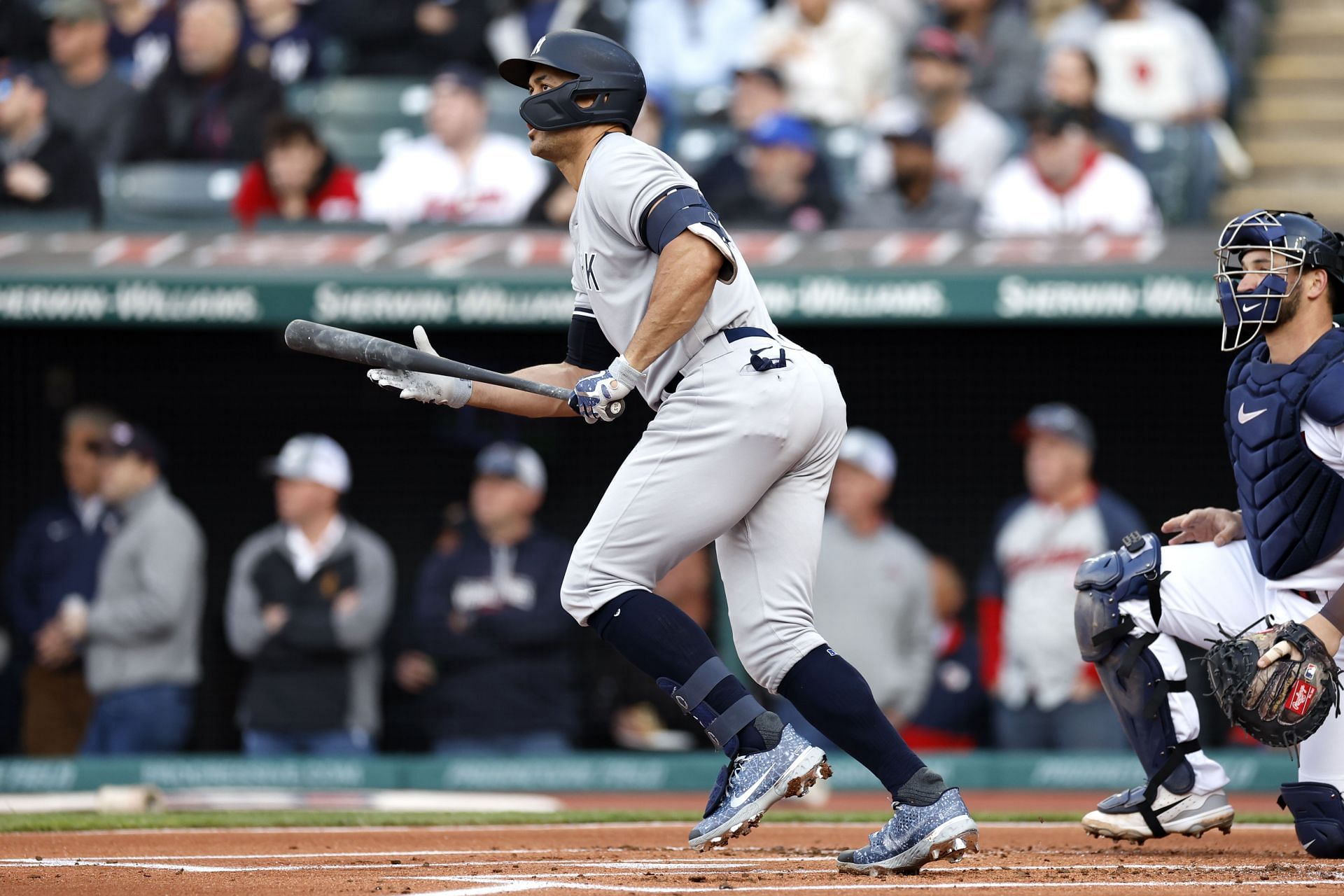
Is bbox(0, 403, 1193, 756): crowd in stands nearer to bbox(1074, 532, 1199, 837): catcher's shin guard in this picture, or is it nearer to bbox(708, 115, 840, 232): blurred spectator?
bbox(708, 115, 840, 232): blurred spectator

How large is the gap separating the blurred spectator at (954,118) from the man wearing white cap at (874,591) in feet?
5.36

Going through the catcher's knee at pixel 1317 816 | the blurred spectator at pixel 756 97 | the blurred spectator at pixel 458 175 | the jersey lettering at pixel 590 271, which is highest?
the jersey lettering at pixel 590 271

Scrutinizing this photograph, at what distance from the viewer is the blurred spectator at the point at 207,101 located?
873 centimetres

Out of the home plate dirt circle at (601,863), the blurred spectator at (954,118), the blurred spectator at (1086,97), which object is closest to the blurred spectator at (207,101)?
the blurred spectator at (954,118)

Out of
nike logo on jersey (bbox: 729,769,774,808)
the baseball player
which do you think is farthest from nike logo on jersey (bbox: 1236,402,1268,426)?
nike logo on jersey (bbox: 729,769,774,808)

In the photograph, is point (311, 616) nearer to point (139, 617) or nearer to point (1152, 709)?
point (139, 617)

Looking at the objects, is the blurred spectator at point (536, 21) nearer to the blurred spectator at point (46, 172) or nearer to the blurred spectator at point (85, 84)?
the blurred spectator at point (85, 84)

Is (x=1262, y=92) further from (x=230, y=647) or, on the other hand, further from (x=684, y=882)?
(x=684, y=882)

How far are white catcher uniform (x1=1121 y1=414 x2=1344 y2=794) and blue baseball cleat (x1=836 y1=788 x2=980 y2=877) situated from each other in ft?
3.43

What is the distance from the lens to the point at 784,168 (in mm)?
8180

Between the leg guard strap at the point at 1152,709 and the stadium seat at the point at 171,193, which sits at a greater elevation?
the leg guard strap at the point at 1152,709

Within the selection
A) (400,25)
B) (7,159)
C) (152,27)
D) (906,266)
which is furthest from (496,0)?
(906,266)

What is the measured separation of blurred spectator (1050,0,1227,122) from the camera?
8.97 m

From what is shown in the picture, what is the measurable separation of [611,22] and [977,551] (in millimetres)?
3273
